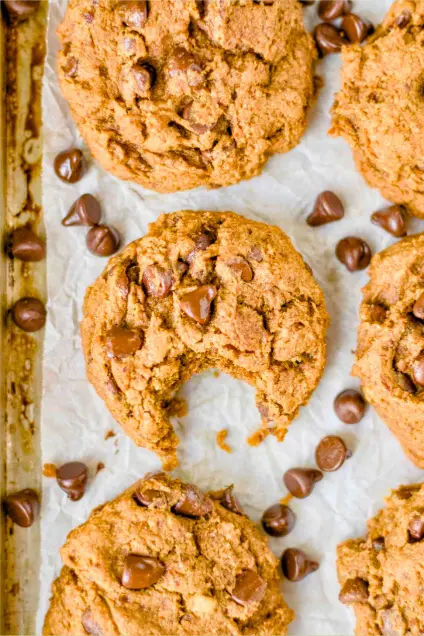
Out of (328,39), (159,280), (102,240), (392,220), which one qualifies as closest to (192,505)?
(159,280)

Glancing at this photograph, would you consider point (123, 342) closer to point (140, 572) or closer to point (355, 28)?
point (140, 572)

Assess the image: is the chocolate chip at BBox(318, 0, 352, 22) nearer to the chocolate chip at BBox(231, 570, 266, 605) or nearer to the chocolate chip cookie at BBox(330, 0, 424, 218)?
the chocolate chip cookie at BBox(330, 0, 424, 218)

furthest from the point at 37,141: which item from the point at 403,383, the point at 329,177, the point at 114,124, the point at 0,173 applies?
the point at 403,383

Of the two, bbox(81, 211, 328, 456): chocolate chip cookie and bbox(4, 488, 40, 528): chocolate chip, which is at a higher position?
bbox(81, 211, 328, 456): chocolate chip cookie

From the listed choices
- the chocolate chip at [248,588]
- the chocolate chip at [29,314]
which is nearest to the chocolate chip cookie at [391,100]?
the chocolate chip at [29,314]

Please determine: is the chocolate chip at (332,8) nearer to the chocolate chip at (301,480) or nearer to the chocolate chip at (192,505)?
the chocolate chip at (301,480)

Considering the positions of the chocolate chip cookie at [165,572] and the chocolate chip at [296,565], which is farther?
the chocolate chip at [296,565]

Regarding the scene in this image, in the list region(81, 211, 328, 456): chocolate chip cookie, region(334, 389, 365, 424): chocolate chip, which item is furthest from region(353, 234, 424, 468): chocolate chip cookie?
region(81, 211, 328, 456): chocolate chip cookie

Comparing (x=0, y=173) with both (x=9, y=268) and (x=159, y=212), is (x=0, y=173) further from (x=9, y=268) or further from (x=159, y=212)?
(x=159, y=212)
